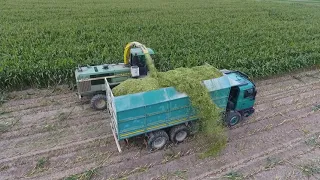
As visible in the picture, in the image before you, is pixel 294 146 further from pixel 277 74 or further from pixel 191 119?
pixel 277 74

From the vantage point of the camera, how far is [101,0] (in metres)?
34.5

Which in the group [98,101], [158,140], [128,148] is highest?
[98,101]

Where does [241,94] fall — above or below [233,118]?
above

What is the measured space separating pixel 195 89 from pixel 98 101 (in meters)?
4.48

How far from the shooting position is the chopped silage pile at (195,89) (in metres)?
8.15

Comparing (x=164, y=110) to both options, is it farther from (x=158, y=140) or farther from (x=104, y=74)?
(x=104, y=74)

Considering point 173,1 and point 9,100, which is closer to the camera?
point 9,100

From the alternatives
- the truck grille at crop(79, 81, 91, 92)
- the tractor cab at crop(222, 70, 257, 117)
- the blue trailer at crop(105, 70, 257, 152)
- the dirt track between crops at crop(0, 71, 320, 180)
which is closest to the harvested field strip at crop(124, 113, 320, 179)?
the dirt track between crops at crop(0, 71, 320, 180)

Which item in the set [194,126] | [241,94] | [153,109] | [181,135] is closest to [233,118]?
[241,94]

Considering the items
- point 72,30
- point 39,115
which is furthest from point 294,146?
point 72,30

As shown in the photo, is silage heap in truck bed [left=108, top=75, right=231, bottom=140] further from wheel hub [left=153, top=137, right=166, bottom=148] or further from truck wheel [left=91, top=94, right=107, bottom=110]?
truck wheel [left=91, top=94, right=107, bottom=110]

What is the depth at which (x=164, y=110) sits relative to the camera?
26.6 ft

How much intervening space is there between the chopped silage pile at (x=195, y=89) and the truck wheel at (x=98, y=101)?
2.56 metres

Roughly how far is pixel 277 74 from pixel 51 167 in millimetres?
12872
